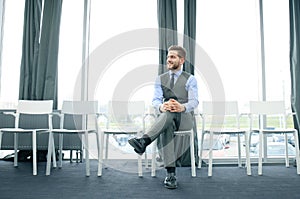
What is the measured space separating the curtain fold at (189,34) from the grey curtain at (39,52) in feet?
5.56

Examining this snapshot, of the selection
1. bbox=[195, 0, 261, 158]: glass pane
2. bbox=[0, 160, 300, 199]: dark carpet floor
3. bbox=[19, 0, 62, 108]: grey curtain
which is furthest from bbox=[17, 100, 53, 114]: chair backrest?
bbox=[195, 0, 261, 158]: glass pane

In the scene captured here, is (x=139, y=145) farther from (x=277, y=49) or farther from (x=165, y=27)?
(x=277, y=49)

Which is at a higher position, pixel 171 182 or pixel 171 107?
pixel 171 107

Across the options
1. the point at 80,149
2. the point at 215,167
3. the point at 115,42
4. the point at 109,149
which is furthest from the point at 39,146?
the point at 215,167

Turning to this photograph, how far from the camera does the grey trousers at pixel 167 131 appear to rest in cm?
227

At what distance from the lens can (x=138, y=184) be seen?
2375 mm

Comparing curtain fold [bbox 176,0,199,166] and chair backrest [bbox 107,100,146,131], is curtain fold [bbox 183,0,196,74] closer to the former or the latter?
curtain fold [bbox 176,0,199,166]

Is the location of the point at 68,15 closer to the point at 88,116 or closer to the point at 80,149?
the point at 88,116

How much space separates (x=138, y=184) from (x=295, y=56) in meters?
2.57

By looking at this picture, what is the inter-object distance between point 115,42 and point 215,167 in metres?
2.06

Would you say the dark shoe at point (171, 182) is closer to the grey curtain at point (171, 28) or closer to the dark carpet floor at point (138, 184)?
the dark carpet floor at point (138, 184)

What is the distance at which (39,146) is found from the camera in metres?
3.31

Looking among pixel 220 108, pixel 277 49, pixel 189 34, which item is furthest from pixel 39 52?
pixel 277 49

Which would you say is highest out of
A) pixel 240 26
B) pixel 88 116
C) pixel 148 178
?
pixel 240 26
